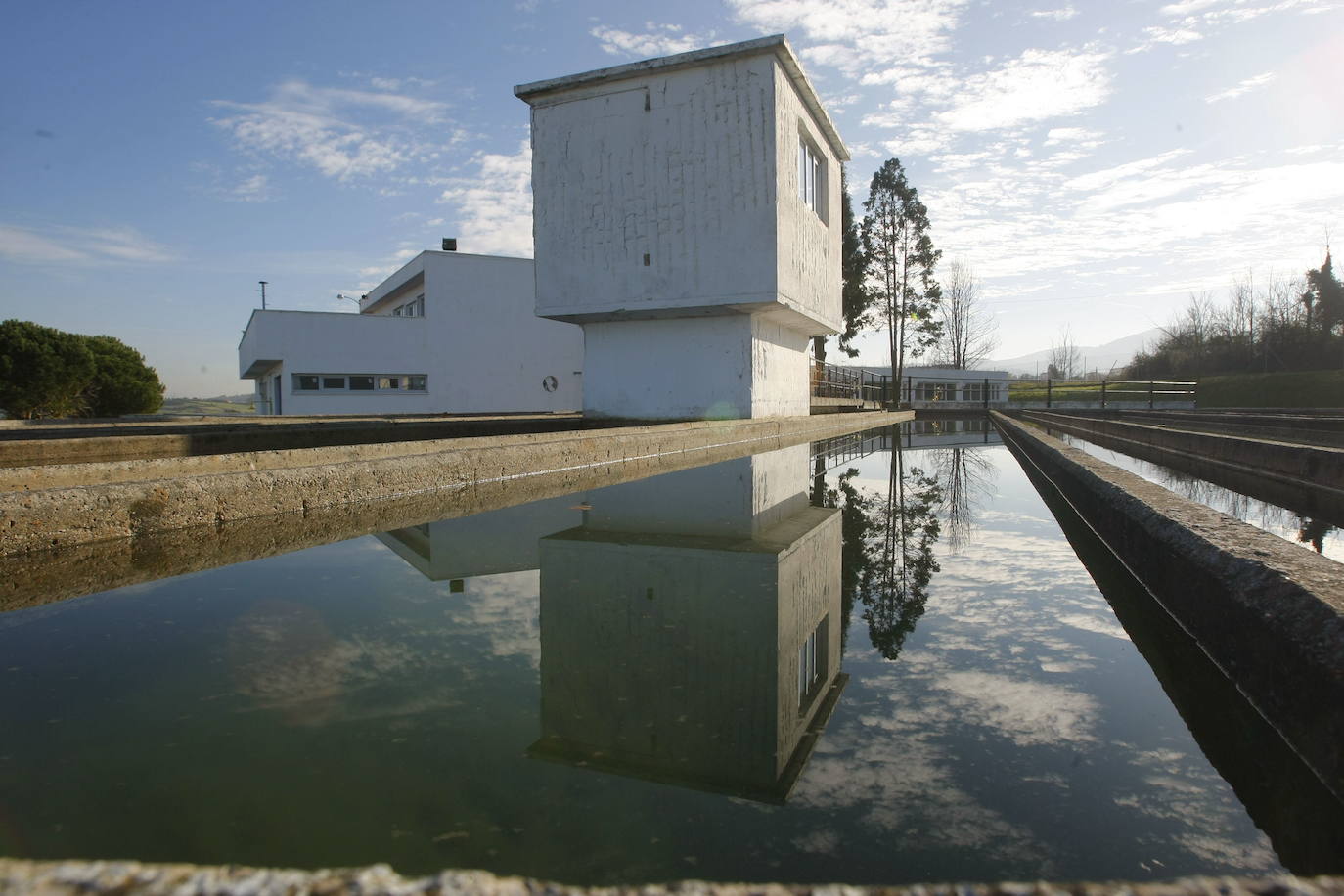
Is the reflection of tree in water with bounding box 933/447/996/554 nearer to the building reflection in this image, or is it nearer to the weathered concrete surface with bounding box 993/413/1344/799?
the weathered concrete surface with bounding box 993/413/1344/799

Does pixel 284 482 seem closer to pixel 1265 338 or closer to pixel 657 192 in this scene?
pixel 657 192

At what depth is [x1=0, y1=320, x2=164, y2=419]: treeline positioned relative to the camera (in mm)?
20281

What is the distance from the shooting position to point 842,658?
199cm

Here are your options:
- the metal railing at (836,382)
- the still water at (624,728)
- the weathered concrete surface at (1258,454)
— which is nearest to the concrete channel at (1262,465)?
the weathered concrete surface at (1258,454)

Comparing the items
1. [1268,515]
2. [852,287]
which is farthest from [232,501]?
[852,287]

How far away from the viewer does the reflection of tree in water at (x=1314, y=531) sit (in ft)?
11.1

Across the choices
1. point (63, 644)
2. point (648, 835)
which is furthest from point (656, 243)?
point (648, 835)

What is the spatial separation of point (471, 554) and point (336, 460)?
2129 millimetres

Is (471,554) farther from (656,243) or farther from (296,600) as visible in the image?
(656,243)

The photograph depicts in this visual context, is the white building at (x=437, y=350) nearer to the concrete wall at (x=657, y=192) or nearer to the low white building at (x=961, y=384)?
the concrete wall at (x=657, y=192)

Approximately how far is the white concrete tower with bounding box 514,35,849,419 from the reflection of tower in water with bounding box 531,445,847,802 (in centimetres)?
999

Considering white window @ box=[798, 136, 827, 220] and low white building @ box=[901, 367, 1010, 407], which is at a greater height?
white window @ box=[798, 136, 827, 220]

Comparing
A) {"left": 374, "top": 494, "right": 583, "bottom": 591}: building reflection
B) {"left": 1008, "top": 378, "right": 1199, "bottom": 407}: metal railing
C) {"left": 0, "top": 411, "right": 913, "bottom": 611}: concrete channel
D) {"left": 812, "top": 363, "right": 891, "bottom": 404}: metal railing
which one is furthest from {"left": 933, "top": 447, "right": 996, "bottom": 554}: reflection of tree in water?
{"left": 1008, "top": 378, "right": 1199, "bottom": 407}: metal railing

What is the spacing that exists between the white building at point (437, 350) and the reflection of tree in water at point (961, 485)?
18908 millimetres
